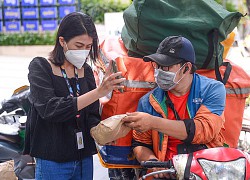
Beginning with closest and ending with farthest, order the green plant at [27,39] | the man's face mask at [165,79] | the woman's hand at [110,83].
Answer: the woman's hand at [110,83], the man's face mask at [165,79], the green plant at [27,39]

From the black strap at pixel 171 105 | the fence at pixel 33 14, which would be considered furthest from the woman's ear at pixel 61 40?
the fence at pixel 33 14

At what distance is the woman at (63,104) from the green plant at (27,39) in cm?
1320

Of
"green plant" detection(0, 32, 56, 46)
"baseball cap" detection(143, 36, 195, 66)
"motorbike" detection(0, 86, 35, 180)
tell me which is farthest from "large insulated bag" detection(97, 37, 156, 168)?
"green plant" detection(0, 32, 56, 46)

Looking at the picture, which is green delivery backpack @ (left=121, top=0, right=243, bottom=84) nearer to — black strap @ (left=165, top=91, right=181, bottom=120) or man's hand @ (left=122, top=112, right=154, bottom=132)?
black strap @ (left=165, top=91, right=181, bottom=120)

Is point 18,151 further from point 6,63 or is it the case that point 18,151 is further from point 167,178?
point 6,63

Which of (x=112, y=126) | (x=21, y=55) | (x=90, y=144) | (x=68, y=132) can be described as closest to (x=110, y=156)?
(x=90, y=144)

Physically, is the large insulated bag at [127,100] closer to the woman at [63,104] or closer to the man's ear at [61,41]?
the woman at [63,104]

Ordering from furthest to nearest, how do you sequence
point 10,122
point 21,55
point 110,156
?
point 21,55 → point 10,122 → point 110,156

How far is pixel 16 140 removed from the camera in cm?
396

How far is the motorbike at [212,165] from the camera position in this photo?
7.00 feet

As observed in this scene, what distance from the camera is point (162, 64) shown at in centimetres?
244

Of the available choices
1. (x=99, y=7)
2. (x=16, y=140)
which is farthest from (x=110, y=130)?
(x=99, y=7)

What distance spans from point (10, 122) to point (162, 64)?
2204mm

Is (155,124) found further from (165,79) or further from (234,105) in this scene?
(234,105)
